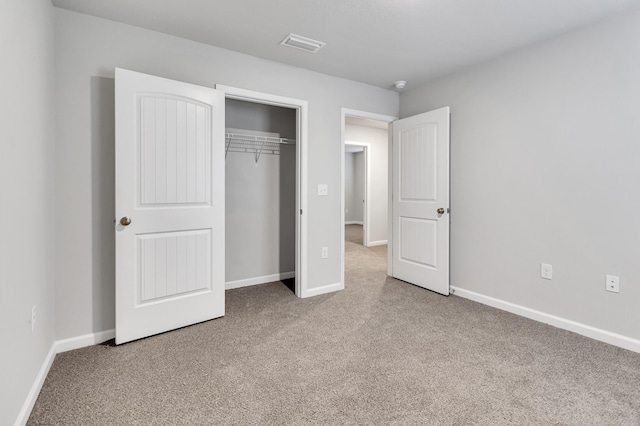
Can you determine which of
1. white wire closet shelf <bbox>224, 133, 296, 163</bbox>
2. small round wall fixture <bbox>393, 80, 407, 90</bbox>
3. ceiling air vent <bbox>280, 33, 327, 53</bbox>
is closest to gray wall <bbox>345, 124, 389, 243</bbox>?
small round wall fixture <bbox>393, 80, 407, 90</bbox>

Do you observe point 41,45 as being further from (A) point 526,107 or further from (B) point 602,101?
(B) point 602,101

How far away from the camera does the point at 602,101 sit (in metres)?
2.28

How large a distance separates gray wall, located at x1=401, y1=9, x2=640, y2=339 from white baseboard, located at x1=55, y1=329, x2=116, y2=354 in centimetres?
321

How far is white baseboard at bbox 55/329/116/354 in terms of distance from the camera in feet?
6.96

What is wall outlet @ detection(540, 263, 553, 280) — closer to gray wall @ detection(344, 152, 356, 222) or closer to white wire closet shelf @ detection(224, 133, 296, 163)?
white wire closet shelf @ detection(224, 133, 296, 163)

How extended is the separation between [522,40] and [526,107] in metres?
0.54

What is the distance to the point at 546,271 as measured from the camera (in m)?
2.63

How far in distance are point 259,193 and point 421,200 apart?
190cm

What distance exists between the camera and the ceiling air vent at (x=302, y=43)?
2.54 m

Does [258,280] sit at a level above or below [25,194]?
below

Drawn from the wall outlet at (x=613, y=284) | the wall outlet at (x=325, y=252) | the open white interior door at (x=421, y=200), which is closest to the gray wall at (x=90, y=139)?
the wall outlet at (x=325, y=252)

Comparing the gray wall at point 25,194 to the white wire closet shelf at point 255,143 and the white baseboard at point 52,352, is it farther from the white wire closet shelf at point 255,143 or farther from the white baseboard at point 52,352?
the white wire closet shelf at point 255,143

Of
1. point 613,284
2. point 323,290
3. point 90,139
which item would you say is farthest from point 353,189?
point 90,139

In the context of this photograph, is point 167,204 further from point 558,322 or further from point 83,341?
point 558,322
